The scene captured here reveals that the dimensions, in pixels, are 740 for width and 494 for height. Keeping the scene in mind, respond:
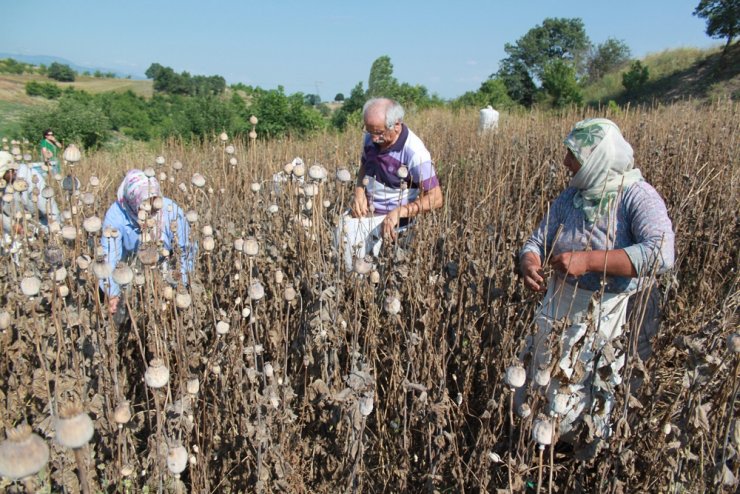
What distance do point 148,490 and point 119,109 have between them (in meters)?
19.9

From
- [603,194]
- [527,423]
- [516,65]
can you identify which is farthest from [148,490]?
[516,65]

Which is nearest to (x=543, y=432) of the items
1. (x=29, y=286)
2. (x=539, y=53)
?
(x=29, y=286)

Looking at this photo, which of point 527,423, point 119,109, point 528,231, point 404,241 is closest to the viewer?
point 527,423

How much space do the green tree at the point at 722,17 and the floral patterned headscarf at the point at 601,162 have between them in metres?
21.2

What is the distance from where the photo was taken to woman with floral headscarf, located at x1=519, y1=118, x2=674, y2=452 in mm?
1441

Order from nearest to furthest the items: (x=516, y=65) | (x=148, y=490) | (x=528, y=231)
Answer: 1. (x=148, y=490)
2. (x=528, y=231)
3. (x=516, y=65)

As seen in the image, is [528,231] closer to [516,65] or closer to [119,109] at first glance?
[119,109]

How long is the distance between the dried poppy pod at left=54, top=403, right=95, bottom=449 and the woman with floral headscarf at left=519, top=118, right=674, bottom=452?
1112 mm

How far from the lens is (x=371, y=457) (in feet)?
5.26

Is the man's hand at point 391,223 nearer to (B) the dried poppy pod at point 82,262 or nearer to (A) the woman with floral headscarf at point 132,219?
(A) the woman with floral headscarf at point 132,219

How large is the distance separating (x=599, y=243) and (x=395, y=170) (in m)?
1.31

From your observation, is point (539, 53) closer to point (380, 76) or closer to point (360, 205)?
point (380, 76)

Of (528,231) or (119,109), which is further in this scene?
(119,109)

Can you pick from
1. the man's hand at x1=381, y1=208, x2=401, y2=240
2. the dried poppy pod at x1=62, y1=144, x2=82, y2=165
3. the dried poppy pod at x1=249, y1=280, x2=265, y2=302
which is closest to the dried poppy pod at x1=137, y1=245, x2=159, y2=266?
the dried poppy pod at x1=249, y1=280, x2=265, y2=302
